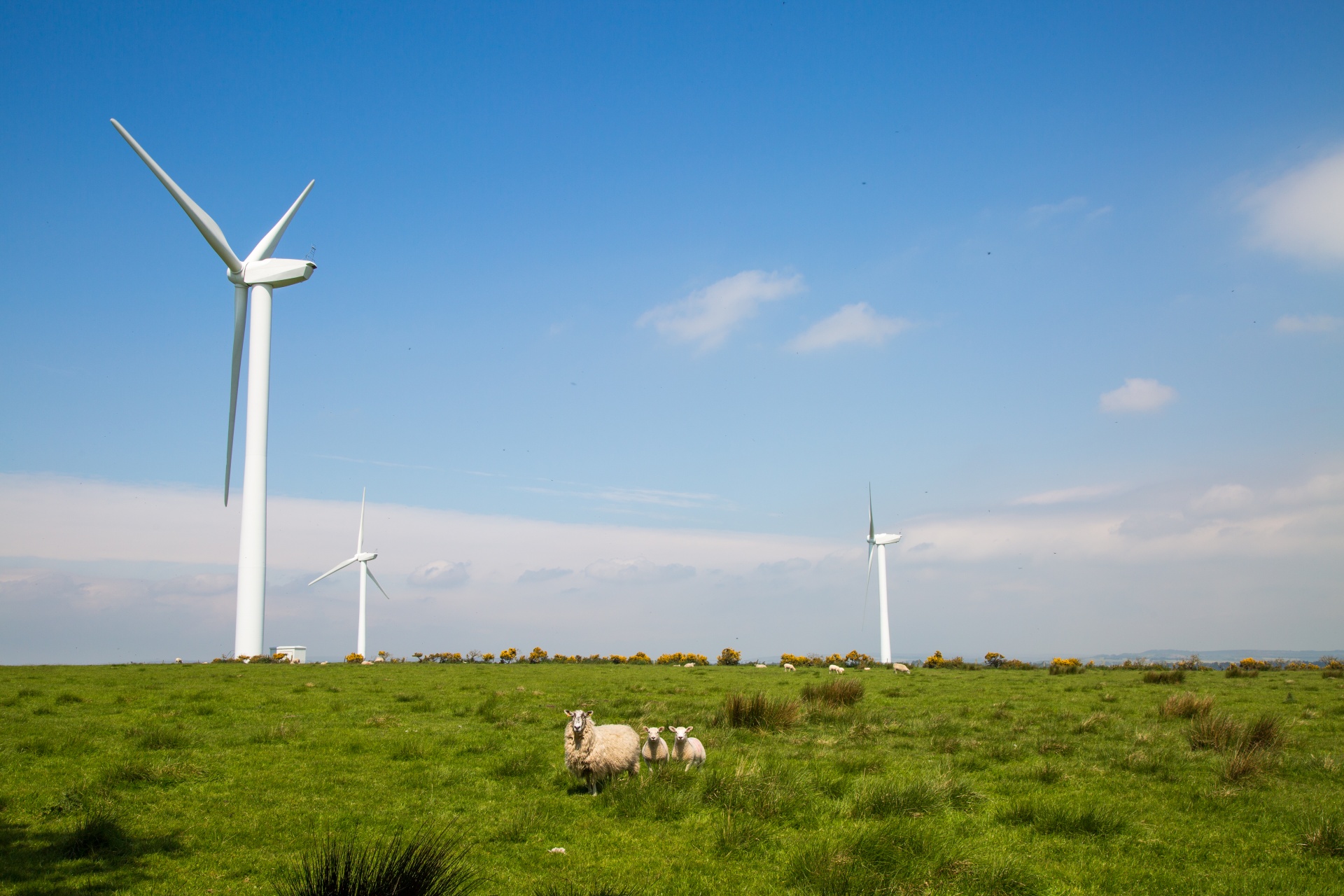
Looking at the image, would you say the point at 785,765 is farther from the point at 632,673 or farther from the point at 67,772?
the point at 632,673

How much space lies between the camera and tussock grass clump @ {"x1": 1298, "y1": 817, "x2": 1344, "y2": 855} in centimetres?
1005

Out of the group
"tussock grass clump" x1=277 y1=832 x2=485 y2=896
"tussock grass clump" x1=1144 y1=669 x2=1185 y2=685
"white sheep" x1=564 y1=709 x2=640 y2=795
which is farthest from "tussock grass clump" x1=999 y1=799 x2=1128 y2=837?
"tussock grass clump" x1=1144 y1=669 x2=1185 y2=685

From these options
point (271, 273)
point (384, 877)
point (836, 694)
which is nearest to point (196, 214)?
point (271, 273)

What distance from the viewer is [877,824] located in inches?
404

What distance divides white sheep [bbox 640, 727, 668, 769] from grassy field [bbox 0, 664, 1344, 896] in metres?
0.94

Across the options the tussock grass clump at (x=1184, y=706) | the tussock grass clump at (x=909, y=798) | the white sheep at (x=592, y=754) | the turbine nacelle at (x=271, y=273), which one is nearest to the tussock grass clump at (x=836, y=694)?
the tussock grass clump at (x=1184, y=706)

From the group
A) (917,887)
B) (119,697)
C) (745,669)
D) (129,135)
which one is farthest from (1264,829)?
(129,135)

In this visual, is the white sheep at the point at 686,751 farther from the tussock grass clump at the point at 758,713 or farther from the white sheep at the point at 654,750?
the tussock grass clump at the point at 758,713

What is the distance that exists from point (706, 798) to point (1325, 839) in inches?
311

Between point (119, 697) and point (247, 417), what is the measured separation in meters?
28.2

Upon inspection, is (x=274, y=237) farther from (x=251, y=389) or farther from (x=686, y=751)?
(x=686, y=751)

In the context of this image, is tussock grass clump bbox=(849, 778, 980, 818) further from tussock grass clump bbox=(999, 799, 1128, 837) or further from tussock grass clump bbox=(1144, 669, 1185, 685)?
tussock grass clump bbox=(1144, 669, 1185, 685)

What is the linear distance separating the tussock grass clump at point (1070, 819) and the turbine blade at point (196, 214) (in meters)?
50.5

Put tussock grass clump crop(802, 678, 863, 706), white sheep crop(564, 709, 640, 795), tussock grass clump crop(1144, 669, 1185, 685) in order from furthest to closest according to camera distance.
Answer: tussock grass clump crop(1144, 669, 1185, 685) < tussock grass clump crop(802, 678, 863, 706) < white sheep crop(564, 709, 640, 795)
